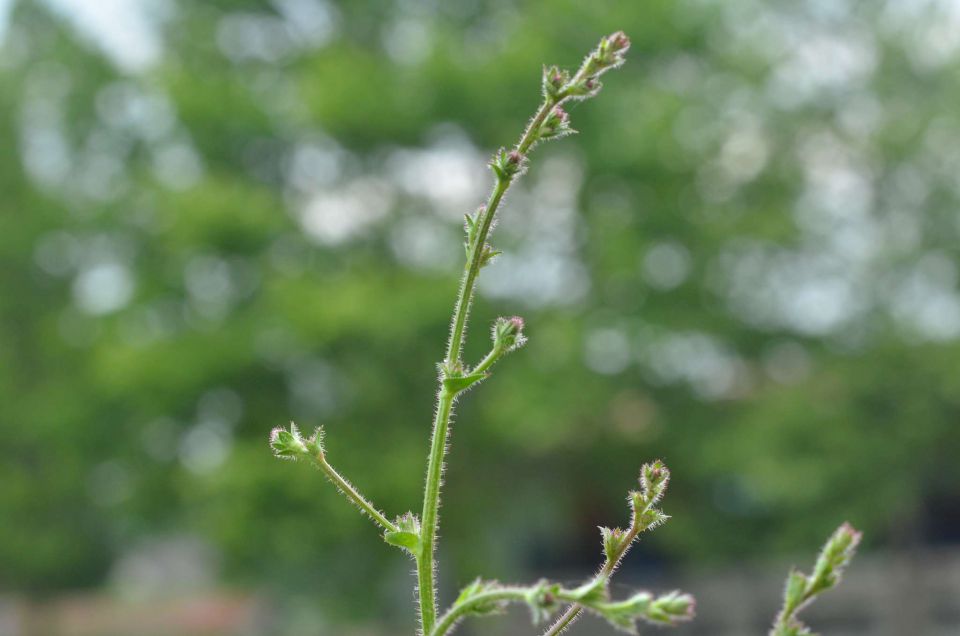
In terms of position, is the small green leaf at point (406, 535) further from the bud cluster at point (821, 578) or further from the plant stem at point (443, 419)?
the bud cluster at point (821, 578)

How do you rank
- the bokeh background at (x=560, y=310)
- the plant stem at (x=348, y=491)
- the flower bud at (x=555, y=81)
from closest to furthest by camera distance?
the plant stem at (x=348, y=491)
the flower bud at (x=555, y=81)
the bokeh background at (x=560, y=310)

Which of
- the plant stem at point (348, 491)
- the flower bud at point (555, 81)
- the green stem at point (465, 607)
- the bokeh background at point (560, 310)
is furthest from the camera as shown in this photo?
the bokeh background at point (560, 310)

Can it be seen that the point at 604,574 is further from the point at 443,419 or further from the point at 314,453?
the point at 314,453

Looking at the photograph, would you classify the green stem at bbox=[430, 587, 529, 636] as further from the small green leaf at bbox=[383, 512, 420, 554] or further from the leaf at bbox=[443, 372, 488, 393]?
the leaf at bbox=[443, 372, 488, 393]

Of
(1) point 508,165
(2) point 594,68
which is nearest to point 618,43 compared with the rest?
(2) point 594,68

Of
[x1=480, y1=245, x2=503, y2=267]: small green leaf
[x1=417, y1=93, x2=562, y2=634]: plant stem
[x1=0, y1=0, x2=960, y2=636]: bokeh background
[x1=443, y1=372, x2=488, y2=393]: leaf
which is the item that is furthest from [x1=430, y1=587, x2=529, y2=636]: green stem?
[x1=0, y1=0, x2=960, y2=636]: bokeh background

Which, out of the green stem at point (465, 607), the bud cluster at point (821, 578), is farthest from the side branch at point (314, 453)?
the bud cluster at point (821, 578)

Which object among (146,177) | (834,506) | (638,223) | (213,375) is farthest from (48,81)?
(834,506)
